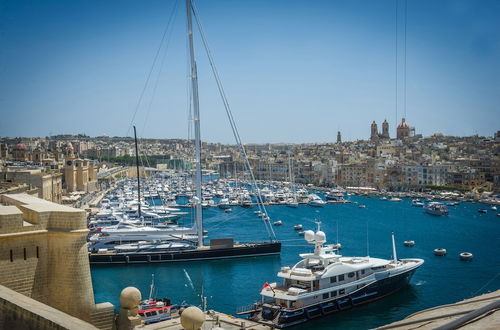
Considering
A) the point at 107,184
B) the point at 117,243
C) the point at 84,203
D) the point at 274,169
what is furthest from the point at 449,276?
the point at 274,169

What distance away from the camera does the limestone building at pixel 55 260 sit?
4.92 metres

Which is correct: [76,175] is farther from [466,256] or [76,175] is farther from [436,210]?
[466,256]

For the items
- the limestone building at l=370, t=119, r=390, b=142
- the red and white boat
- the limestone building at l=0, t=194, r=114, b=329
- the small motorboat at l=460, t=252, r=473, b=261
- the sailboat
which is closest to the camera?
the limestone building at l=0, t=194, r=114, b=329

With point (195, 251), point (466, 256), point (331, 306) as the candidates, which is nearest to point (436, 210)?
point (466, 256)

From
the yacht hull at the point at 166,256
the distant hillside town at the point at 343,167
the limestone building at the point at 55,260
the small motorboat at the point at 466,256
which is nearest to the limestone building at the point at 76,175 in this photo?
the distant hillside town at the point at 343,167

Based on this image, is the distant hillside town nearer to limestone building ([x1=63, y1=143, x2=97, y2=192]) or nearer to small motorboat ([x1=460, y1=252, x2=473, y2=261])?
limestone building ([x1=63, y1=143, x2=97, y2=192])

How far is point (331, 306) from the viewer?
12.4 metres

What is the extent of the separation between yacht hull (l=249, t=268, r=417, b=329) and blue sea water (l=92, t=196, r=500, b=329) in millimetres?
168

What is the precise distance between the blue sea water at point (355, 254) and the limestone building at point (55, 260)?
7.39 meters

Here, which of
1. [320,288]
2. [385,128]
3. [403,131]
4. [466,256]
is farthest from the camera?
[385,128]

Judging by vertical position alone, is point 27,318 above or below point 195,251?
above

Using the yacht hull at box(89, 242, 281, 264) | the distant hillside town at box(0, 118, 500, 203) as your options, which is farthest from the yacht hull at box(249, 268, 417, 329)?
the distant hillside town at box(0, 118, 500, 203)

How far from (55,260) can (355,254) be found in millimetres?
15875

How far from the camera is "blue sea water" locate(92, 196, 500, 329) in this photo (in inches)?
539
